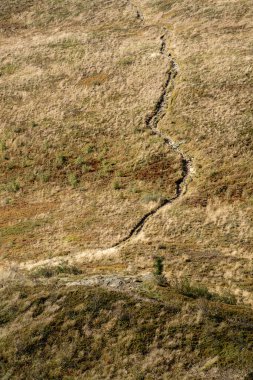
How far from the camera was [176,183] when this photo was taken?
97.9ft

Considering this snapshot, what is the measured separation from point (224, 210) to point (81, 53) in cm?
3628

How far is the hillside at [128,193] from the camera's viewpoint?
45.1ft

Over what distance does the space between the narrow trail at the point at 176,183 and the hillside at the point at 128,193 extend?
4.8 inches

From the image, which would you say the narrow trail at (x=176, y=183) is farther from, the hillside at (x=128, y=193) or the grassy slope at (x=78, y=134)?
the grassy slope at (x=78, y=134)

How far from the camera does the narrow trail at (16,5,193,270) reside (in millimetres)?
23498

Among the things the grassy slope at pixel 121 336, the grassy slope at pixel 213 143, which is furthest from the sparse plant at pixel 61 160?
the grassy slope at pixel 121 336

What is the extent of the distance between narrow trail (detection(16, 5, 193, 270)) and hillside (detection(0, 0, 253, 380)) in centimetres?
12

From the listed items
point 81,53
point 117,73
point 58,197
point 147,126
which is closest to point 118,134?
point 147,126

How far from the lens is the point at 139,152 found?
3456 centimetres

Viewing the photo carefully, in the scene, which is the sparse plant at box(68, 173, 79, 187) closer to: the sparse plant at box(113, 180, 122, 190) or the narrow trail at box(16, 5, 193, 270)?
the sparse plant at box(113, 180, 122, 190)

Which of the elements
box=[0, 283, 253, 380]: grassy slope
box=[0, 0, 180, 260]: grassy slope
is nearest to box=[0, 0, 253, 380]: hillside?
box=[0, 283, 253, 380]: grassy slope

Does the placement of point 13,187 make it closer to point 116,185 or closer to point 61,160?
point 61,160

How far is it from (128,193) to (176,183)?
130 inches

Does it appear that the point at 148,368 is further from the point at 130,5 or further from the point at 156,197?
the point at 130,5
